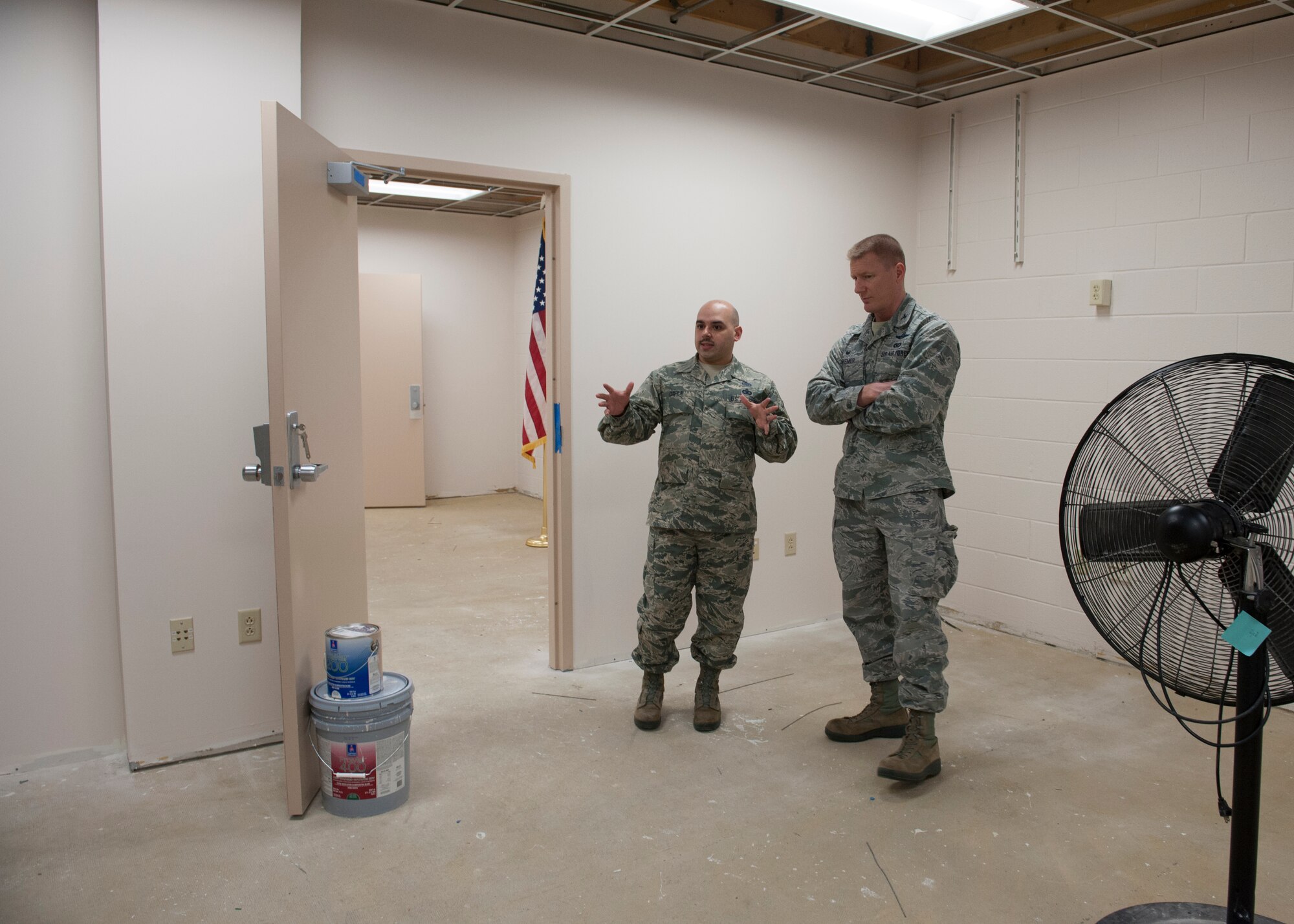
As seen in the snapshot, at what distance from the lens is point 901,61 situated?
4293mm

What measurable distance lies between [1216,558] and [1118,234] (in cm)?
257

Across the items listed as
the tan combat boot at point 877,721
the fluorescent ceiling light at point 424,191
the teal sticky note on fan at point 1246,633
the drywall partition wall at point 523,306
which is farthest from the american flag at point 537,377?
the teal sticky note on fan at point 1246,633

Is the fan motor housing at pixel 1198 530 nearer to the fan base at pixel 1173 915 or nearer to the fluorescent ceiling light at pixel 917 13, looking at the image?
the fan base at pixel 1173 915

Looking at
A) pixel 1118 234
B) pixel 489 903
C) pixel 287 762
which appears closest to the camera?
pixel 489 903

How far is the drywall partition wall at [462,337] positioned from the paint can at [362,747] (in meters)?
5.51

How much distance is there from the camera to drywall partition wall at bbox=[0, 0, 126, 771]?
2.68 metres

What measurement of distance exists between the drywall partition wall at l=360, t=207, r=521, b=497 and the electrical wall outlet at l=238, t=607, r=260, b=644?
500 cm

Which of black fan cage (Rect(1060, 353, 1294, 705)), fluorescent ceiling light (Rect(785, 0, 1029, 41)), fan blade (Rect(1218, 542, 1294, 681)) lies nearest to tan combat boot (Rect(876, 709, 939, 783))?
black fan cage (Rect(1060, 353, 1294, 705))

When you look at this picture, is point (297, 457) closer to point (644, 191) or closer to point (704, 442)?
point (704, 442)

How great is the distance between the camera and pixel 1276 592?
5.34 ft

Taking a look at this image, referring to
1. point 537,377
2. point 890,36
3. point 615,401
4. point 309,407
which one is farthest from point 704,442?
point 537,377

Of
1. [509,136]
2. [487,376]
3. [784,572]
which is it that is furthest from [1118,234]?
[487,376]

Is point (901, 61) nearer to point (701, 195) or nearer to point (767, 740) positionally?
point (701, 195)

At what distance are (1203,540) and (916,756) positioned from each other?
1.37 meters
